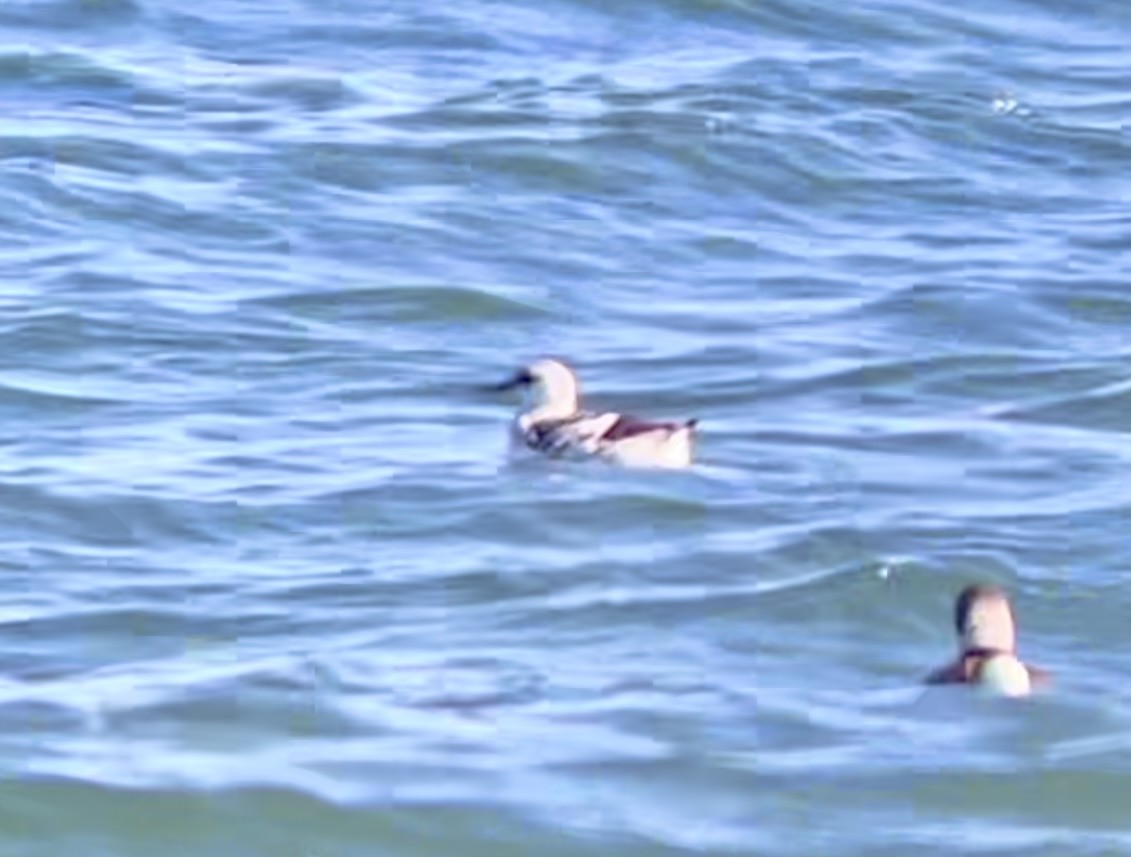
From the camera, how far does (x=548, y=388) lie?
14219 millimetres

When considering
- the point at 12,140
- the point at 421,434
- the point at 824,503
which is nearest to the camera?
the point at 824,503

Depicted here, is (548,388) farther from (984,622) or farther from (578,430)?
(984,622)

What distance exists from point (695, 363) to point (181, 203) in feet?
10.6

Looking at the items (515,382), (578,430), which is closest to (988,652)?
(578,430)

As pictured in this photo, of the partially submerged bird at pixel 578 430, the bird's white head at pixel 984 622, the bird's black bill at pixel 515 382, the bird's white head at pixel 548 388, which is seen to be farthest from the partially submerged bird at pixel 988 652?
the bird's black bill at pixel 515 382

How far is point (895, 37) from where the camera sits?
2219cm

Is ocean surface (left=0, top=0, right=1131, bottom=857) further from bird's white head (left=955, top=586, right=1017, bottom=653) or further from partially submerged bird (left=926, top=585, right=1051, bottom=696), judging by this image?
bird's white head (left=955, top=586, right=1017, bottom=653)

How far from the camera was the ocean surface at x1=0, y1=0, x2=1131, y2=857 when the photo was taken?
10125 millimetres

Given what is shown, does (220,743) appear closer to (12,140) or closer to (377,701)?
(377,701)

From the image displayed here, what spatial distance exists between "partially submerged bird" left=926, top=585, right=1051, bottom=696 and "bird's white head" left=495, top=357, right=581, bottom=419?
2.86 meters

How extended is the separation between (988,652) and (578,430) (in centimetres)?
331

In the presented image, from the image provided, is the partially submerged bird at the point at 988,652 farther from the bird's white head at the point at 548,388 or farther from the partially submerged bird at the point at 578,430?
the bird's white head at the point at 548,388

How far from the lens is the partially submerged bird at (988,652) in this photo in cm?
1071

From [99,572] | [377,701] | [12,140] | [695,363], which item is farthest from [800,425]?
[12,140]
